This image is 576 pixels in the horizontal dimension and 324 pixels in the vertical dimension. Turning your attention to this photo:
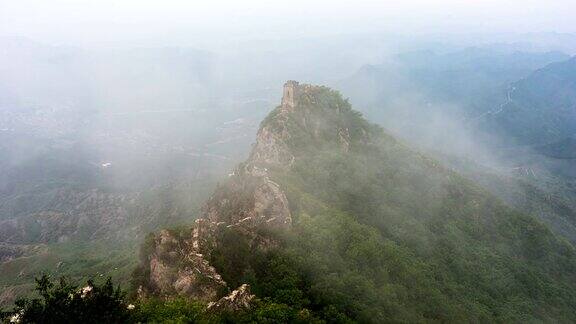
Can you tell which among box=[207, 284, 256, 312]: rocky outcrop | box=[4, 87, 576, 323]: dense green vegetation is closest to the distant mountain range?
box=[207, 284, 256, 312]: rocky outcrop

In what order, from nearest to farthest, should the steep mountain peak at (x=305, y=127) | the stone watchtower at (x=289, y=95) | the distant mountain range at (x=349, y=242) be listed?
the distant mountain range at (x=349, y=242), the steep mountain peak at (x=305, y=127), the stone watchtower at (x=289, y=95)

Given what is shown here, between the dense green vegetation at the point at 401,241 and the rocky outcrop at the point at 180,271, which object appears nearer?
the rocky outcrop at the point at 180,271

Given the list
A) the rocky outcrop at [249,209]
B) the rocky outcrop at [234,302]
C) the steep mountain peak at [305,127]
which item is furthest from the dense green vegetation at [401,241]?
the rocky outcrop at [234,302]

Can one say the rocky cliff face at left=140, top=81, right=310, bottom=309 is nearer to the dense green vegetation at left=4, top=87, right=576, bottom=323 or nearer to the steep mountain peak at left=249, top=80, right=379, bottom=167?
the dense green vegetation at left=4, top=87, right=576, bottom=323

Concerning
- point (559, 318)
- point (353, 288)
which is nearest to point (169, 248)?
point (353, 288)

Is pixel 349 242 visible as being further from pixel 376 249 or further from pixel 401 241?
pixel 401 241

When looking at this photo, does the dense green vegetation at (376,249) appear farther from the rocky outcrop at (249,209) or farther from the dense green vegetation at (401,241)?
the rocky outcrop at (249,209)

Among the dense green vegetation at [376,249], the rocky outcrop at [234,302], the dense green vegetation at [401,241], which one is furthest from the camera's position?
the dense green vegetation at [401,241]

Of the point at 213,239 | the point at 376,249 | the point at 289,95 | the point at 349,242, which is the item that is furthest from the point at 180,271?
the point at 289,95
